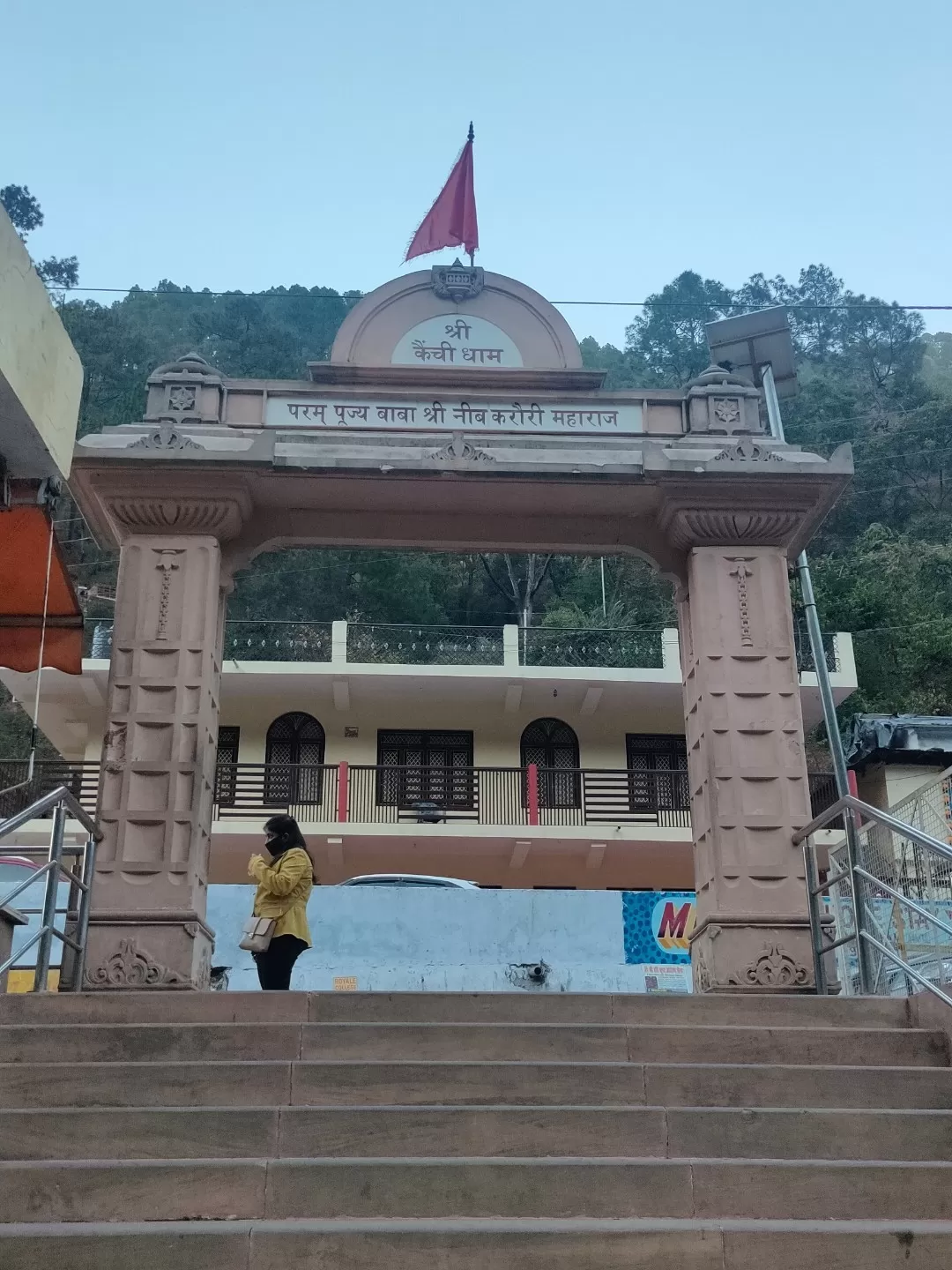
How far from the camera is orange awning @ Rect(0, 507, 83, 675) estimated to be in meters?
7.98

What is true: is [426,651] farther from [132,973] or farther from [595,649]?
[132,973]

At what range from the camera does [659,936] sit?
684 inches

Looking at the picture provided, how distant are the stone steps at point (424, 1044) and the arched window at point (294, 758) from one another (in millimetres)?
19542

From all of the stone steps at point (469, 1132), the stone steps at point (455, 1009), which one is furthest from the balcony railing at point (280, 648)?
the stone steps at point (469, 1132)

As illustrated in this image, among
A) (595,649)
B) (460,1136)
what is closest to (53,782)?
(595,649)

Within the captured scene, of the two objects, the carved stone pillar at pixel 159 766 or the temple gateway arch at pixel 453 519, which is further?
the temple gateway arch at pixel 453 519

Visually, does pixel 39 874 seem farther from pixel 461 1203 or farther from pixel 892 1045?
pixel 892 1045

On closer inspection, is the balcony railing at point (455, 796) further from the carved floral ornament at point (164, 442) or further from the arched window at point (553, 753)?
the carved floral ornament at point (164, 442)

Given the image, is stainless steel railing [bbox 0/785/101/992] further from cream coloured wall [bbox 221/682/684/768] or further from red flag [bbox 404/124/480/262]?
cream coloured wall [bbox 221/682/684/768]

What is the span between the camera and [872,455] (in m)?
46.7

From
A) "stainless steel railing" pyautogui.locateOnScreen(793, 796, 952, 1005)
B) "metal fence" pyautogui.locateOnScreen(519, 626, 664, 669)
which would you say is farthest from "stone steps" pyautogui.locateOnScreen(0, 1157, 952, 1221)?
"metal fence" pyautogui.locateOnScreen(519, 626, 664, 669)

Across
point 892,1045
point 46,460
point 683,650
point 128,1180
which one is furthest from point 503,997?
point 683,650

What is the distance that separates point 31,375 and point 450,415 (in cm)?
500

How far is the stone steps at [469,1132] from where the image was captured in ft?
17.5
